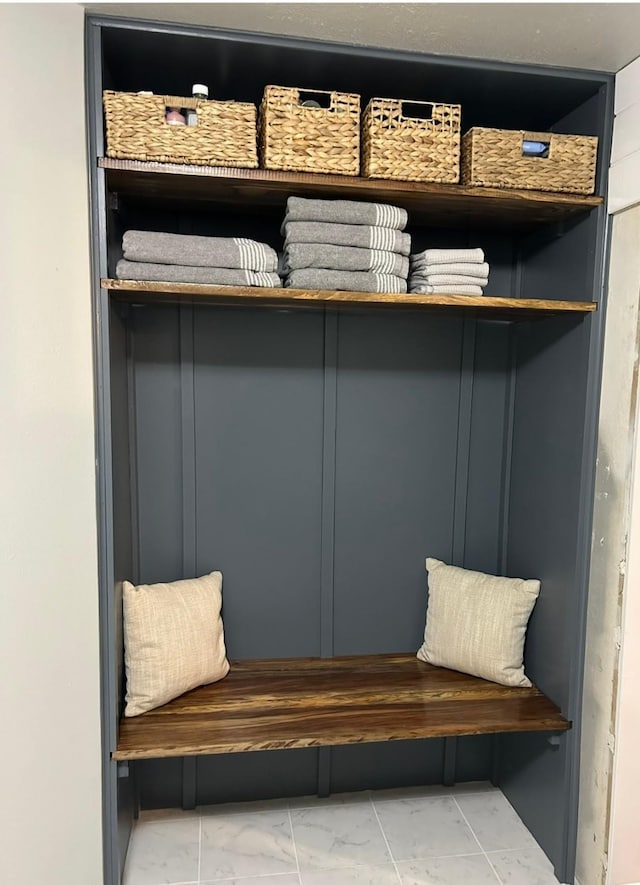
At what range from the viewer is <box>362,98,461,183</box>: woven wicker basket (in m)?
1.78

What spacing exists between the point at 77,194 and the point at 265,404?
0.88 m

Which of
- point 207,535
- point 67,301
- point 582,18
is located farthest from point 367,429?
point 582,18

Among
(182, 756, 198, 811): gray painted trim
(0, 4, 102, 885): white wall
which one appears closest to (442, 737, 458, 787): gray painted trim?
(182, 756, 198, 811): gray painted trim

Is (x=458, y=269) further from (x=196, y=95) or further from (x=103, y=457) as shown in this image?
(x=103, y=457)

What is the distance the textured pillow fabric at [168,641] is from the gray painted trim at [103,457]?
130 millimetres

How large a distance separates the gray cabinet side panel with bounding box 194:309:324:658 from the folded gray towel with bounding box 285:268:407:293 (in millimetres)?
387

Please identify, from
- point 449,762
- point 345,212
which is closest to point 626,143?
point 345,212

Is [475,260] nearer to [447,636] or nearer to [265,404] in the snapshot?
[265,404]

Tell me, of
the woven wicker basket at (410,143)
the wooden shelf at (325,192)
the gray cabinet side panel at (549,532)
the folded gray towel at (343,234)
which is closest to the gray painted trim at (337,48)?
the woven wicker basket at (410,143)

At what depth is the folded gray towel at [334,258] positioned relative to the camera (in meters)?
1.82

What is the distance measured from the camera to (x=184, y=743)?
6.08 ft

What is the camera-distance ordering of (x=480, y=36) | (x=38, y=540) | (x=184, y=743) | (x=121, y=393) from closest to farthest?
1. (x=38, y=540)
2. (x=480, y=36)
3. (x=184, y=743)
4. (x=121, y=393)

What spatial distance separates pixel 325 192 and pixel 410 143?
26cm

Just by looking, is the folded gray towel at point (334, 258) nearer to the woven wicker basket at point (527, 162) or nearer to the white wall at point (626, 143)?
the woven wicker basket at point (527, 162)
